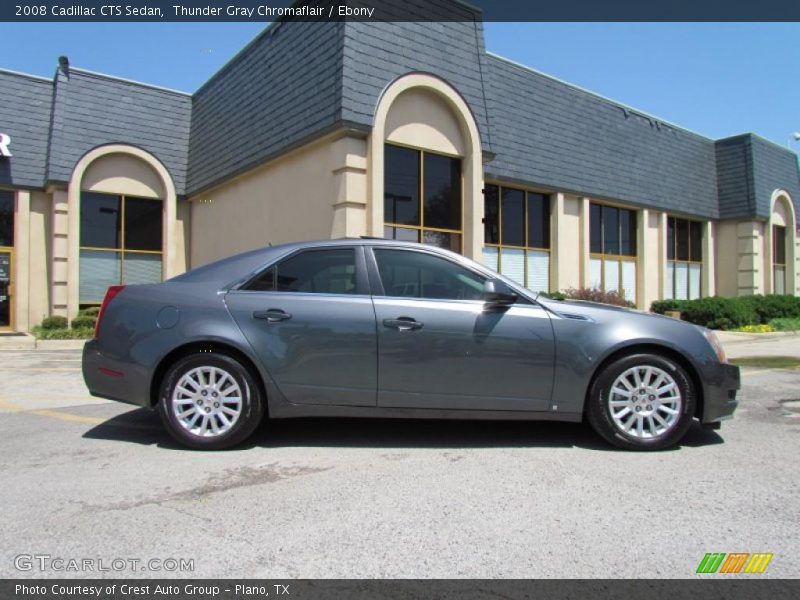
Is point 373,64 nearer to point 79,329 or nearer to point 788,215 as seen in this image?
point 79,329

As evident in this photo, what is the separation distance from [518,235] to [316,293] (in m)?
11.8

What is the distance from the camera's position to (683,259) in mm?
20656

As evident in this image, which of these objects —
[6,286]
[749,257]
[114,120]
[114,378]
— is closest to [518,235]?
[749,257]

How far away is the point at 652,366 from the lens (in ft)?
14.3

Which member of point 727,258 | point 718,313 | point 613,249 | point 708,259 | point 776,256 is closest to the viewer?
point 718,313

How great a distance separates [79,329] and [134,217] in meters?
3.87

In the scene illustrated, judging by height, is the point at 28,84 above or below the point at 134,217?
above

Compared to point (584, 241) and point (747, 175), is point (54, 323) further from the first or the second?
point (747, 175)

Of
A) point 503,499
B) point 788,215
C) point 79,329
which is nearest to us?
point 503,499

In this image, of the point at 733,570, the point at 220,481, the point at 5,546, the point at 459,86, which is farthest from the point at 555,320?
the point at 459,86

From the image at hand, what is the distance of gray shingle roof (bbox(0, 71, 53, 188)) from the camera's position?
1473cm

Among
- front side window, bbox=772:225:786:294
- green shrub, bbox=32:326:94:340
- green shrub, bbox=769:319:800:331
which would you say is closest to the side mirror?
green shrub, bbox=32:326:94:340

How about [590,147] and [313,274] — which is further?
[590,147]

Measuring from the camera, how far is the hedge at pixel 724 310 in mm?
17516
